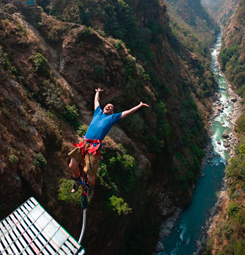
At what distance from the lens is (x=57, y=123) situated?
15.4m

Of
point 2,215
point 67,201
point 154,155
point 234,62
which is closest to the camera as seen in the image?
point 2,215

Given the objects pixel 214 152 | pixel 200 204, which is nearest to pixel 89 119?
pixel 200 204

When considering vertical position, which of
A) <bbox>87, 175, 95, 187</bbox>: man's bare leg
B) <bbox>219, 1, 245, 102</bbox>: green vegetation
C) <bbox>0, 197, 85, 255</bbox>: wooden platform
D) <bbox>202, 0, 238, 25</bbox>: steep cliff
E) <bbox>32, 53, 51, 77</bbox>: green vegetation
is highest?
<bbox>202, 0, 238, 25</bbox>: steep cliff

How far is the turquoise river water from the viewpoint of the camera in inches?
861

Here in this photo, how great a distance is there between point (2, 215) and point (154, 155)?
16.8m

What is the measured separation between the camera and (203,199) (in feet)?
87.9

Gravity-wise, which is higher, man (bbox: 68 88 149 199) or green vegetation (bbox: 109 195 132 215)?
man (bbox: 68 88 149 199)

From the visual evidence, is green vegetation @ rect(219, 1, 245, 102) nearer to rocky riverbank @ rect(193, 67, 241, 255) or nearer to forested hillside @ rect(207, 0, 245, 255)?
rocky riverbank @ rect(193, 67, 241, 255)

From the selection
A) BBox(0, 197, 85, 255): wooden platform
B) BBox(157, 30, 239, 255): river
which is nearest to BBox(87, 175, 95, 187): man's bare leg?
BBox(0, 197, 85, 255): wooden platform

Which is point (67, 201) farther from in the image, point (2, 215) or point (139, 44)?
point (139, 44)

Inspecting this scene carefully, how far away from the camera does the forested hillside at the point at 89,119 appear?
12461 millimetres

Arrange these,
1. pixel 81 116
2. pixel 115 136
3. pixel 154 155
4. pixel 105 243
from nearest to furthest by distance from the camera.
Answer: pixel 105 243 < pixel 81 116 < pixel 115 136 < pixel 154 155

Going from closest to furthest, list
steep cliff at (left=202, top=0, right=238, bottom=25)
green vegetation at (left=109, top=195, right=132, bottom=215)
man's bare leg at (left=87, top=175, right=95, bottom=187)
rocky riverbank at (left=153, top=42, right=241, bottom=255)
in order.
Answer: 1. man's bare leg at (left=87, top=175, right=95, bottom=187)
2. green vegetation at (left=109, top=195, right=132, bottom=215)
3. rocky riverbank at (left=153, top=42, right=241, bottom=255)
4. steep cliff at (left=202, top=0, right=238, bottom=25)

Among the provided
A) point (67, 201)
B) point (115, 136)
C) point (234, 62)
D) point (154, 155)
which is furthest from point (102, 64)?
point (234, 62)
